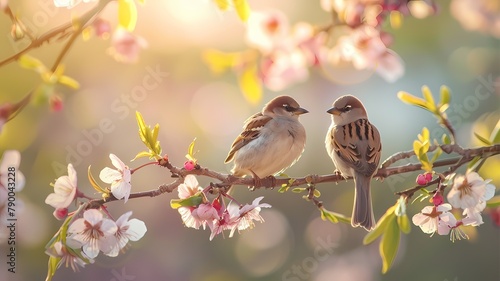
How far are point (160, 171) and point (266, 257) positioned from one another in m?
0.98

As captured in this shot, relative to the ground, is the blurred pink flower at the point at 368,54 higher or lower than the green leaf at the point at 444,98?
higher

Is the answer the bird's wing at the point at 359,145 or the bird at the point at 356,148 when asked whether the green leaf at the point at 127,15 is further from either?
the bird's wing at the point at 359,145

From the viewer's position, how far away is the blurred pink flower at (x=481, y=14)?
1516 millimetres

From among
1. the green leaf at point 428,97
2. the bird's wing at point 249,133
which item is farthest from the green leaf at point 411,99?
the bird's wing at point 249,133

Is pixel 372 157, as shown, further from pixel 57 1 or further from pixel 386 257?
pixel 57 1

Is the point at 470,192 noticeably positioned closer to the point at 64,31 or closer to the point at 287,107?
the point at 64,31

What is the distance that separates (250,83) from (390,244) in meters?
0.39

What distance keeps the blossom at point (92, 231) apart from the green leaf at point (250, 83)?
32 centimetres

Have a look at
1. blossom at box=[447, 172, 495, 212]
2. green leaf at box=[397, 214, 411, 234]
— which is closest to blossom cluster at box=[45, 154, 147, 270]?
green leaf at box=[397, 214, 411, 234]

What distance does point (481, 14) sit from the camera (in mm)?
1565

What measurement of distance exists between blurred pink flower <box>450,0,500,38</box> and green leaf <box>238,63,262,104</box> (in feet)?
2.19

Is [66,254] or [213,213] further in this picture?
[213,213]

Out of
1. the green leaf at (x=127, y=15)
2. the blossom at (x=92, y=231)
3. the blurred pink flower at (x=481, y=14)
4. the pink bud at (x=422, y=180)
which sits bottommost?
the blossom at (x=92, y=231)

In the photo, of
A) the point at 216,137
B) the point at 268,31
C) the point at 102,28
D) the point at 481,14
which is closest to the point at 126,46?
the point at 102,28
